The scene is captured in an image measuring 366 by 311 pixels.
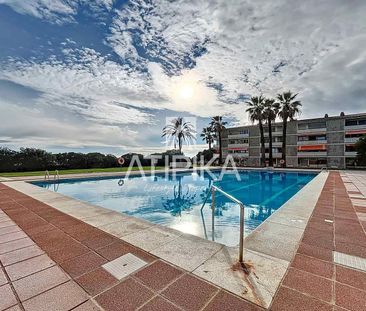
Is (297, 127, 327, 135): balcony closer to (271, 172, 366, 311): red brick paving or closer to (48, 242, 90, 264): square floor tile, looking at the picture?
(271, 172, 366, 311): red brick paving

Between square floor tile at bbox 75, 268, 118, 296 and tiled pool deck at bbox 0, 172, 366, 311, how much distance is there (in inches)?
0.6

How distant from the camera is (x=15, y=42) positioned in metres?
11.4

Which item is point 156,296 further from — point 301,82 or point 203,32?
point 301,82

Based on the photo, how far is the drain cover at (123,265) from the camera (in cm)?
313

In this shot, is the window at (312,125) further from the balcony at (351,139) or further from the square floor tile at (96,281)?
the square floor tile at (96,281)

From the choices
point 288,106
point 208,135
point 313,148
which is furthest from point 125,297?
point 208,135

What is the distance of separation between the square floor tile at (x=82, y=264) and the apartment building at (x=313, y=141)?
4205 cm

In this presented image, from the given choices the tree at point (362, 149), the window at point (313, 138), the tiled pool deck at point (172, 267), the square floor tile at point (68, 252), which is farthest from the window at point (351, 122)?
the square floor tile at point (68, 252)

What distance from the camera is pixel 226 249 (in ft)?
13.0

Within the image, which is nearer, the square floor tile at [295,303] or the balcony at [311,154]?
the square floor tile at [295,303]

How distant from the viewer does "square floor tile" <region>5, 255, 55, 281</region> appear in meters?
3.12

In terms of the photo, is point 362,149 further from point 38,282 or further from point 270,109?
point 38,282

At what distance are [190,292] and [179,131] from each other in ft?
125

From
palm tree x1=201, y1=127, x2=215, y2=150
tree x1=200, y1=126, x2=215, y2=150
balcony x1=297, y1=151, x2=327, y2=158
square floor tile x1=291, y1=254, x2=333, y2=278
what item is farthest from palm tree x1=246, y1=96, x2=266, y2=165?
square floor tile x1=291, y1=254, x2=333, y2=278
